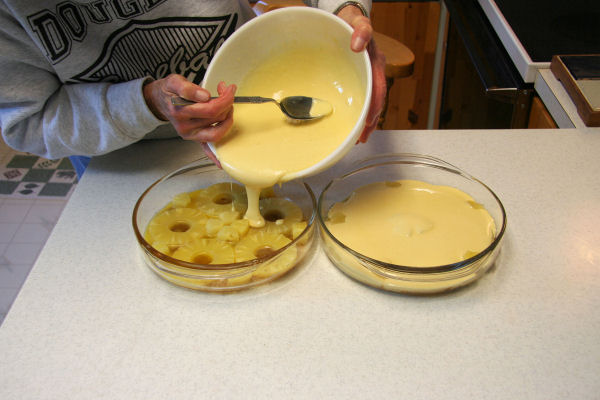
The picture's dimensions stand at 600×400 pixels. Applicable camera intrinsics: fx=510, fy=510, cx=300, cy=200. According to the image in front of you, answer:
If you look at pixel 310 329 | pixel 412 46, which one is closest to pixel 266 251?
pixel 310 329

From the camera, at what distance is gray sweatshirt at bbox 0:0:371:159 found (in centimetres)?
93

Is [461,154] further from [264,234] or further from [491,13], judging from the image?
[491,13]

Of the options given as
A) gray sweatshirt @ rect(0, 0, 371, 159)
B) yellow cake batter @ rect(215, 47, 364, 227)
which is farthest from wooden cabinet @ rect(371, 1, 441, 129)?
yellow cake batter @ rect(215, 47, 364, 227)

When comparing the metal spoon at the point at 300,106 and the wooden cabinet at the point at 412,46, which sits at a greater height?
the metal spoon at the point at 300,106

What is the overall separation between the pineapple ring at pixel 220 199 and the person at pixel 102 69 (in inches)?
6.0

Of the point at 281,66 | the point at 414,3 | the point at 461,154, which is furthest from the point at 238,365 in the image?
the point at 414,3

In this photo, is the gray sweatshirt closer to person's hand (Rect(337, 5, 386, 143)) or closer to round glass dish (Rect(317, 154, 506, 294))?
person's hand (Rect(337, 5, 386, 143))

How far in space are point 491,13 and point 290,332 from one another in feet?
4.79

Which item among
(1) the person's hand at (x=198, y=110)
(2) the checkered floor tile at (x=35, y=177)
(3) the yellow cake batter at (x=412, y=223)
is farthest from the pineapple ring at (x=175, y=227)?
(2) the checkered floor tile at (x=35, y=177)

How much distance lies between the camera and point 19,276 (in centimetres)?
211

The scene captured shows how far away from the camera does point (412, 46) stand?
2572mm

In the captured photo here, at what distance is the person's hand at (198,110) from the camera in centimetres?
82

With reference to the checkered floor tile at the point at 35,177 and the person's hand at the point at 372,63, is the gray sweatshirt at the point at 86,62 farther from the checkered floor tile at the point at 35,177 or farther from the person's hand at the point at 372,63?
the checkered floor tile at the point at 35,177

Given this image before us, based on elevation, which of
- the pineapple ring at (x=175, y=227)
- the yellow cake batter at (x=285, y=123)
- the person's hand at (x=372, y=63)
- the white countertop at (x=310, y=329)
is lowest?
the white countertop at (x=310, y=329)
